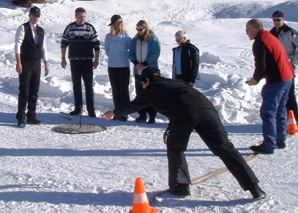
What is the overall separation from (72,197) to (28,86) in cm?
354

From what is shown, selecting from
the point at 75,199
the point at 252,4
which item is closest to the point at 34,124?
the point at 75,199

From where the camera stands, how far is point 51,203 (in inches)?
194

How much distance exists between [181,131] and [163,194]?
0.70m

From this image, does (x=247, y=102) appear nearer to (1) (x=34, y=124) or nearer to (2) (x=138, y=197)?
(1) (x=34, y=124)

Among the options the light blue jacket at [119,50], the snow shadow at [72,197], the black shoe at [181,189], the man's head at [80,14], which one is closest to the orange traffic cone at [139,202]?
the snow shadow at [72,197]

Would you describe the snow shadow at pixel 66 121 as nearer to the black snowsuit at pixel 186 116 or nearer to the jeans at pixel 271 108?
the jeans at pixel 271 108

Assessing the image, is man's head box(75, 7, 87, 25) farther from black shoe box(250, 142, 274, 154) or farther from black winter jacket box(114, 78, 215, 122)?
black winter jacket box(114, 78, 215, 122)

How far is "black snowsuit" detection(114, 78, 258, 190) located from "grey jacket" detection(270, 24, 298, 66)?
3.42m

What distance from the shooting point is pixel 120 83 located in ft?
29.0

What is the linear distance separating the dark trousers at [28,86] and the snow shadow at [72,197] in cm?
319

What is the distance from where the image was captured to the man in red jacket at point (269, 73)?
649 cm

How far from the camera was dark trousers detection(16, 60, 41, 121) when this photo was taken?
26.6ft

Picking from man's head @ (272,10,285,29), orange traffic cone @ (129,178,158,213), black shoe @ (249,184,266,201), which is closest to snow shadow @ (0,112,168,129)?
man's head @ (272,10,285,29)

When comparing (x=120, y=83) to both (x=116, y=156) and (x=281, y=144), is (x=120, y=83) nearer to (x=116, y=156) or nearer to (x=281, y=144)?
(x=116, y=156)
